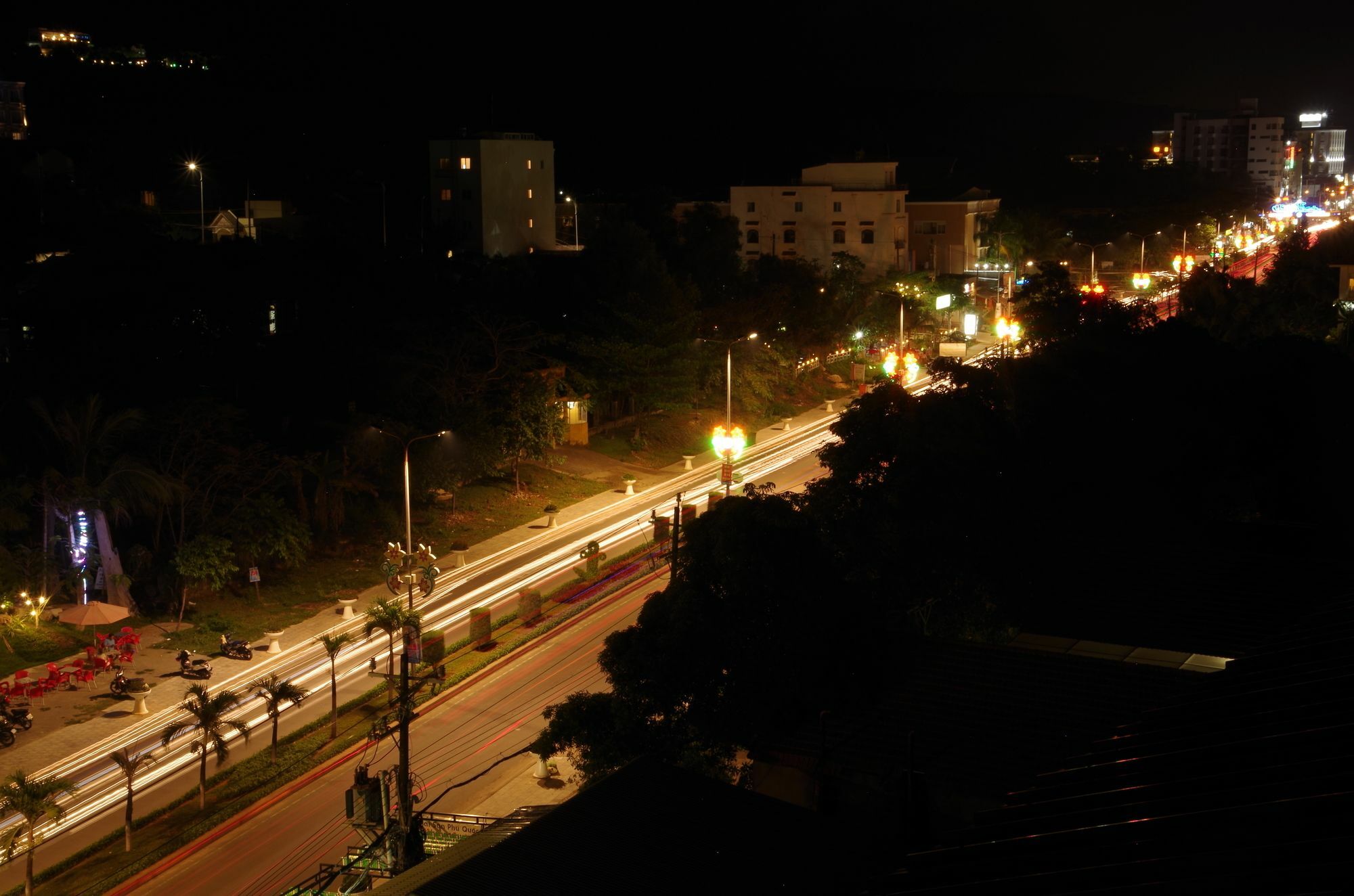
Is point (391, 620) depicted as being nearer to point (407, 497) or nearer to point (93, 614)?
point (407, 497)

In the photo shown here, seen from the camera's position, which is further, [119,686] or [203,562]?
[203,562]

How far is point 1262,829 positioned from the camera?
6422 mm

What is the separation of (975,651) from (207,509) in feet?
57.7

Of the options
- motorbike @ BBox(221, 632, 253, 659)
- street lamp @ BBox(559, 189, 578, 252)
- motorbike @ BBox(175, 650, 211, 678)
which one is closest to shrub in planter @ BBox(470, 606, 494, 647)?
motorbike @ BBox(221, 632, 253, 659)

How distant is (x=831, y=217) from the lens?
69.5 meters

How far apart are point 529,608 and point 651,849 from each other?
15349 millimetres

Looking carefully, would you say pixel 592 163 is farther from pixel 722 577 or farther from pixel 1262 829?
pixel 1262 829

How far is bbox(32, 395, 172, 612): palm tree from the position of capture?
82.8 feet

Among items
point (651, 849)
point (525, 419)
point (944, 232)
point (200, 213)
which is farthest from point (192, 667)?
point (944, 232)

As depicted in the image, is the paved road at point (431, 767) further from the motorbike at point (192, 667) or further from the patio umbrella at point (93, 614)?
the patio umbrella at point (93, 614)

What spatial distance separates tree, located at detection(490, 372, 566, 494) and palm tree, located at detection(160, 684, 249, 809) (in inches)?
627

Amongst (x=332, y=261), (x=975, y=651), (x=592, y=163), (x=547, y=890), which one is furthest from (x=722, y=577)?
(x=592, y=163)

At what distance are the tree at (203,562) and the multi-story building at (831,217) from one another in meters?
45.8

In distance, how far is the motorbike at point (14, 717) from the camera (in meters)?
20.7
